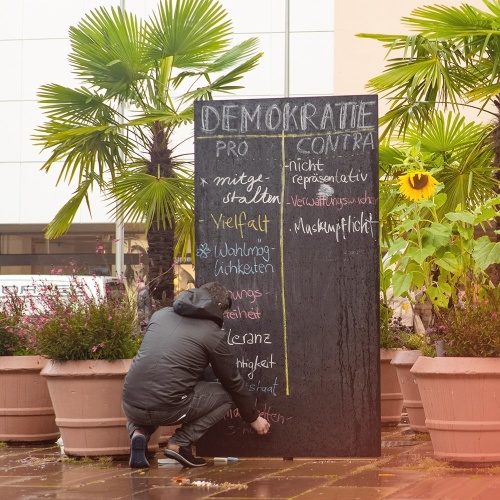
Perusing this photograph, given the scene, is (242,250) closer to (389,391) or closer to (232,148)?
(232,148)

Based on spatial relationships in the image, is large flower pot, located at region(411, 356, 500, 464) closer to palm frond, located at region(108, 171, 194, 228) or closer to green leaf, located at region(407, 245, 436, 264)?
green leaf, located at region(407, 245, 436, 264)

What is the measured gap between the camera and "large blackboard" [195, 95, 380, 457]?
677cm

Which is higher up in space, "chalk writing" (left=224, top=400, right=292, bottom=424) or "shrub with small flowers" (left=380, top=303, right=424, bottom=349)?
"shrub with small flowers" (left=380, top=303, right=424, bottom=349)

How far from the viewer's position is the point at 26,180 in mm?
24844

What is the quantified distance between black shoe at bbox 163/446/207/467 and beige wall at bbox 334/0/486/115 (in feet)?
57.5

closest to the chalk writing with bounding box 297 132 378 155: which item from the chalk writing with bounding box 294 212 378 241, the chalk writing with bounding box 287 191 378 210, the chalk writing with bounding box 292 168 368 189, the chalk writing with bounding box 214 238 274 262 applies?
the chalk writing with bounding box 292 168 368 189

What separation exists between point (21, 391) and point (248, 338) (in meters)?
2.27

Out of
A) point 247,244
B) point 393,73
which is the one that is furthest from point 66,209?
point 247,244

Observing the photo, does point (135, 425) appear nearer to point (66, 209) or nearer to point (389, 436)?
point (389, 436)

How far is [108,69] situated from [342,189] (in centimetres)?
541

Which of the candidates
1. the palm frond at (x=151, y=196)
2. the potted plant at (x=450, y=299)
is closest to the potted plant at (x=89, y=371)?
the potted plant at (x=450, y=299)

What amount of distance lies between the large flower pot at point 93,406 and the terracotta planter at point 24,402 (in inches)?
37.8

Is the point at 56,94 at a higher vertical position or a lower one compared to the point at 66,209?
higher

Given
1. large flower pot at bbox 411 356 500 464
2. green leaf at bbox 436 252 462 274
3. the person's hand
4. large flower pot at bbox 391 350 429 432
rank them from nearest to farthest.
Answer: large flower pot at bbox 411 356 500 464 < the person's hand < green leaf at bbox 436 252 462 274 < large flower pot at bbox 391 350 429 432
